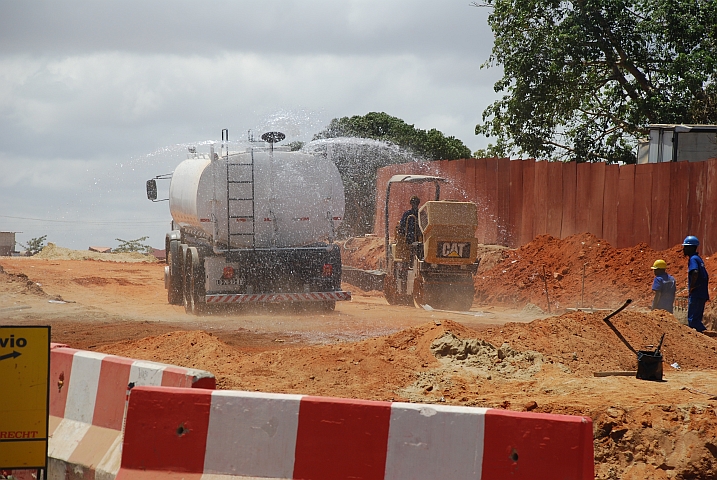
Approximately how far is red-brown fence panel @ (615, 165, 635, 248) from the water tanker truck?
771cm

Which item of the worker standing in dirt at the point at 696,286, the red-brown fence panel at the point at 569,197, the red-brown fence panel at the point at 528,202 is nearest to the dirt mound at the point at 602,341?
the worker standing in dirt at the point at 696,286

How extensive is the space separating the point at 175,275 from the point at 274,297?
11.9 ft

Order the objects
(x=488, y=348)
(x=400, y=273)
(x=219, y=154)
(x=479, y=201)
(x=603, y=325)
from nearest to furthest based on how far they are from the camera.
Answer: (x=488, y=348), (x=603, y=325), (x=219, y=154), (x=400, y=273), (x=479, y=201)

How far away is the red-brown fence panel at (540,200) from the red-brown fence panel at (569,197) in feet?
2.38

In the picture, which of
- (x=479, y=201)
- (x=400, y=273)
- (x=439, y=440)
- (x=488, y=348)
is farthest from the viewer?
(x=479, y=201)

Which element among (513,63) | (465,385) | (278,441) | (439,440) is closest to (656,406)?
(465,385)

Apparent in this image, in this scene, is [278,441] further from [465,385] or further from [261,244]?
[261,244]

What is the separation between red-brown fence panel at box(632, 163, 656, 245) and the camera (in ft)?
67.7

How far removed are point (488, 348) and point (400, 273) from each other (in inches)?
425

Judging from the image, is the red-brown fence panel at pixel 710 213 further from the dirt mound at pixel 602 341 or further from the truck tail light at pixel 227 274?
the truck tail light at pixel 227 274

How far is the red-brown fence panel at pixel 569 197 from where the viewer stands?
22.8 meters

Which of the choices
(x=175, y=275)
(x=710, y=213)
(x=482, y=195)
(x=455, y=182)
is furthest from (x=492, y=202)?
(x=175, y=275)

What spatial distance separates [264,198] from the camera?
16.9 meters

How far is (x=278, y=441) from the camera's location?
14.4 feet
